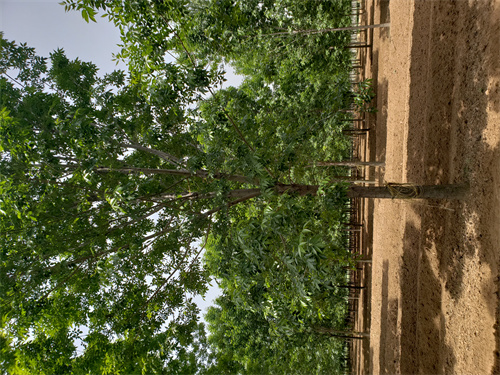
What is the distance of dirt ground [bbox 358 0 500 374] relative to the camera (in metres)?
5.46

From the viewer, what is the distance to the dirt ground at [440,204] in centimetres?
546

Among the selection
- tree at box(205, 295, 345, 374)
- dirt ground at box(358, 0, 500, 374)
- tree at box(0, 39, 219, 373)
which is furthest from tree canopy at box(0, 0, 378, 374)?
tree at box(205, 295, 345, 374)

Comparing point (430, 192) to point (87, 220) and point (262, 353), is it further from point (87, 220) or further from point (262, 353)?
point (262, 353)

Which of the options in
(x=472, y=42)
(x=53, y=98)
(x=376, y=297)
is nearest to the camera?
(x=472, y=42)

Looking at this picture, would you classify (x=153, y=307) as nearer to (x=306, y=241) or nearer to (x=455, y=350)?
(x=306, y=241)

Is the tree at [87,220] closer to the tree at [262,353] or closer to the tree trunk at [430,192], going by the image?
the tree trunk at [430,192]

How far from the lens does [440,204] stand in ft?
23.0

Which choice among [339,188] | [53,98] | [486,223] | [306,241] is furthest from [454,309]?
[53,98]

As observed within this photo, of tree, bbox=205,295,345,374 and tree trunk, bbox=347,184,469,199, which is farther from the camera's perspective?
tree, bbox=205,295,345,374

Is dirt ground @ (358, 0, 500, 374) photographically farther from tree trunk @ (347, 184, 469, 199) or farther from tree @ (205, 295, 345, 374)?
tree @ (205, 295, 345, 374)

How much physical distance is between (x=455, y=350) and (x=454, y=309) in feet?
2.45

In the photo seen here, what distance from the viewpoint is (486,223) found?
17.9ft

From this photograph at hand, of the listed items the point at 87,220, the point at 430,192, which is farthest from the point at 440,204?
the point at 87,220

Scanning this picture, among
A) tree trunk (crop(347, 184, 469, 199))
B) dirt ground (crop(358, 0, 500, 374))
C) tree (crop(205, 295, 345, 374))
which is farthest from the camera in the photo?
tree (crop(205, 295, 345, 374))
